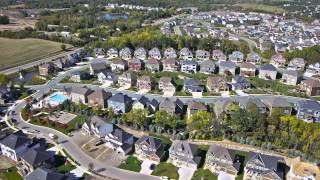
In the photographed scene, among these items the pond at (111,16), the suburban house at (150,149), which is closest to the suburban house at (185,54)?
the suburban house at (150,149)

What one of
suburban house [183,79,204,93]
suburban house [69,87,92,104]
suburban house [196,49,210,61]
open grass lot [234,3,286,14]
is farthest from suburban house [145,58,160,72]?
open grass lot [234,3,286,14]

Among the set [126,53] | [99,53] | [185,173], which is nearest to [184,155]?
[185,173]

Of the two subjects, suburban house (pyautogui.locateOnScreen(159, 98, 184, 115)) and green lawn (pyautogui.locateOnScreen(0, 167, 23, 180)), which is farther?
suburban house (pyautogui.locateOnScreen(159, 98, 184, 115))

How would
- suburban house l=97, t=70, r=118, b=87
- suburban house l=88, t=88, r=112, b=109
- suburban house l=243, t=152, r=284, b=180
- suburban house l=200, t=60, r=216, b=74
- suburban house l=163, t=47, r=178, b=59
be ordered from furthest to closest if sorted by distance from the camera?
1. suburban house l=163, t=47, r=178, b=59
2. suburban house l=200, t=60, r=216, b=74
3. suburban house l=97, t=70, r=118, b=87
4. suburban house l=88, t=88, r=112, b=109
5. suburban house l=243, t=152, r=284, b=180

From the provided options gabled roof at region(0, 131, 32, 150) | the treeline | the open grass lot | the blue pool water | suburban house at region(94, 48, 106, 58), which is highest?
the open grass lot

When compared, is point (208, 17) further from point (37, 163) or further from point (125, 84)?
point (37, 163)

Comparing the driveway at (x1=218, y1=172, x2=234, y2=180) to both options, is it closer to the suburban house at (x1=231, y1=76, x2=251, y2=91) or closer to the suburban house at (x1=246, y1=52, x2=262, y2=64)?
the suburban house at (x1=231, y1=76, x2=251, y2=91)

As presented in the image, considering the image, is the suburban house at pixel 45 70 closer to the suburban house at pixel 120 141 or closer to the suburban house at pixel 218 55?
the suburban house at pixel 120 141
